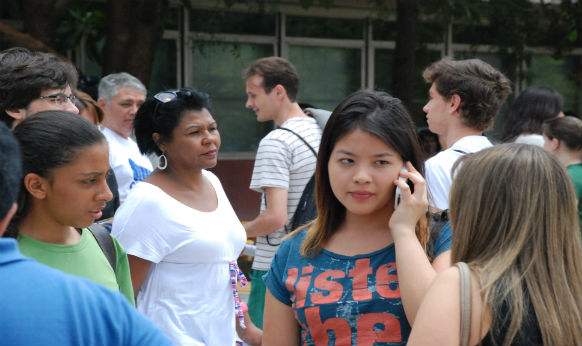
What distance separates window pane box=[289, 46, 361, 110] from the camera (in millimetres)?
11797

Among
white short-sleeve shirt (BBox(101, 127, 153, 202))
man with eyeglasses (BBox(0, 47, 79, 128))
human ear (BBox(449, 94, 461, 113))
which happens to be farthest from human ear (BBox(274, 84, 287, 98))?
man with eyeglasses (BBox(0, 47, 79, 128))

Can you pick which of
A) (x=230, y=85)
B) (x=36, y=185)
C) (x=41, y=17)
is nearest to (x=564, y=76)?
(x=230, y=85)

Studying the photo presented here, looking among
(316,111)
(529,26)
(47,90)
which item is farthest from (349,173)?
(529,26)

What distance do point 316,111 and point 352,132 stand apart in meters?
2.39

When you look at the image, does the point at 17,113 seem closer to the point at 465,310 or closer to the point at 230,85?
the point at 465,310

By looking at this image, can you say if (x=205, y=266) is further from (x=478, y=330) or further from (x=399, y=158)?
(x=478, y=330)

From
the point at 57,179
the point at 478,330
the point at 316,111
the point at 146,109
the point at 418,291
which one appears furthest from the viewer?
the point at 316,111

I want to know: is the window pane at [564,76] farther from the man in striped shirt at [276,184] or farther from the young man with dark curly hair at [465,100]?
the young man with dark curly hair at [465,100]

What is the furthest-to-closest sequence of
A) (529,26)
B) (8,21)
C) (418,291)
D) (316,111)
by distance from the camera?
(529,26)
(8,21)
(316,111)
(418,291)

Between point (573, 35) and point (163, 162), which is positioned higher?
point (573, 35)

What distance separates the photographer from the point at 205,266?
2848mm

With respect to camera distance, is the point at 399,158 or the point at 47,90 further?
the point at 47,90

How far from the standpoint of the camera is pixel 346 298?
2002 millimetres

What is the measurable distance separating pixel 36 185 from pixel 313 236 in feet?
2.80
